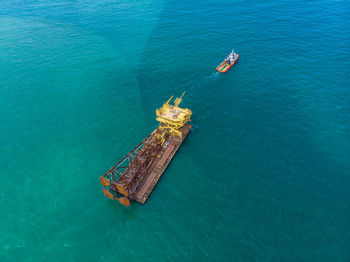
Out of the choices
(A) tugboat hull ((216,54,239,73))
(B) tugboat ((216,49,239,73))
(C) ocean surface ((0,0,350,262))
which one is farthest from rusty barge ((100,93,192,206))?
(B) tugboat ((216,49,239,73))

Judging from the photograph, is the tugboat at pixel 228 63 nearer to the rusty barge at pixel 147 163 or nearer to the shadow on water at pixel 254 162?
the shadow on water at pixel 254 162

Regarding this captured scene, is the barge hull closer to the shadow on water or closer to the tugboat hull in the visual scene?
the shadow on water

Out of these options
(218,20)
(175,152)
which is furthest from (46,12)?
(175,152)

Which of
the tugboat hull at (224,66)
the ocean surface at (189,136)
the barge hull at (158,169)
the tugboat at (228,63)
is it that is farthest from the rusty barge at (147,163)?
the tugboat at (228,63)

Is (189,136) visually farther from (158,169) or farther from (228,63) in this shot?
(228,63)

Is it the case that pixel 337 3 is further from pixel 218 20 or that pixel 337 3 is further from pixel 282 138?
pixel 282 138
